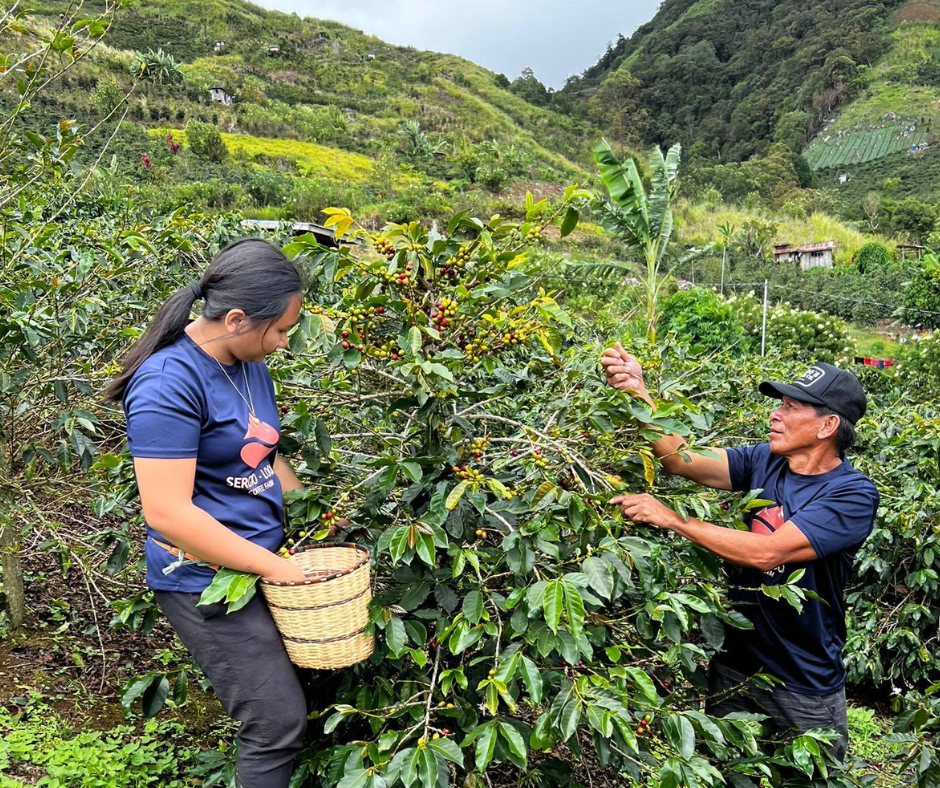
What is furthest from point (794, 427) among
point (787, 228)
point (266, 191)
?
point (787, 228)

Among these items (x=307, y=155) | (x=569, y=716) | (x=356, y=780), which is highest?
(x=307, y=155)

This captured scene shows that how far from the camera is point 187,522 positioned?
4.31 feet

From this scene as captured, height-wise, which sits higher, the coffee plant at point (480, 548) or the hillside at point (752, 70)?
the hillside at point (752, 70)

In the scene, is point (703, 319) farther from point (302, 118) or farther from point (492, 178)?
point (302, 118)

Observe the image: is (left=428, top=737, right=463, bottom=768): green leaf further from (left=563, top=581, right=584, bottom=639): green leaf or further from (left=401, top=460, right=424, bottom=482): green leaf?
(left=401, top=460, right=424, bottom=482): green leaf

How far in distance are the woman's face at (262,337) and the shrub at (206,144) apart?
2722cm

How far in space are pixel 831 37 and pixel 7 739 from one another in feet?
250

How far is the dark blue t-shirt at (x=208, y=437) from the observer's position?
1317 mm

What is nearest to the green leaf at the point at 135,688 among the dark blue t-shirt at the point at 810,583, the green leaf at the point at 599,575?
the green leaf at the point at 599,575

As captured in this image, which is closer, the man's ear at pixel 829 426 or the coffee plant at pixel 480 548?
the coffee plant at pixel 480 548

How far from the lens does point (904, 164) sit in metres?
44.7

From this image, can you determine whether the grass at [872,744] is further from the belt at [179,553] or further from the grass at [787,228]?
the grass at [787,228]

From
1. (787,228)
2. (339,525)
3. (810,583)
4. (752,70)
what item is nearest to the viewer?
Answer: (339,525)

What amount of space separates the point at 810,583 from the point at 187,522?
1739 mm
